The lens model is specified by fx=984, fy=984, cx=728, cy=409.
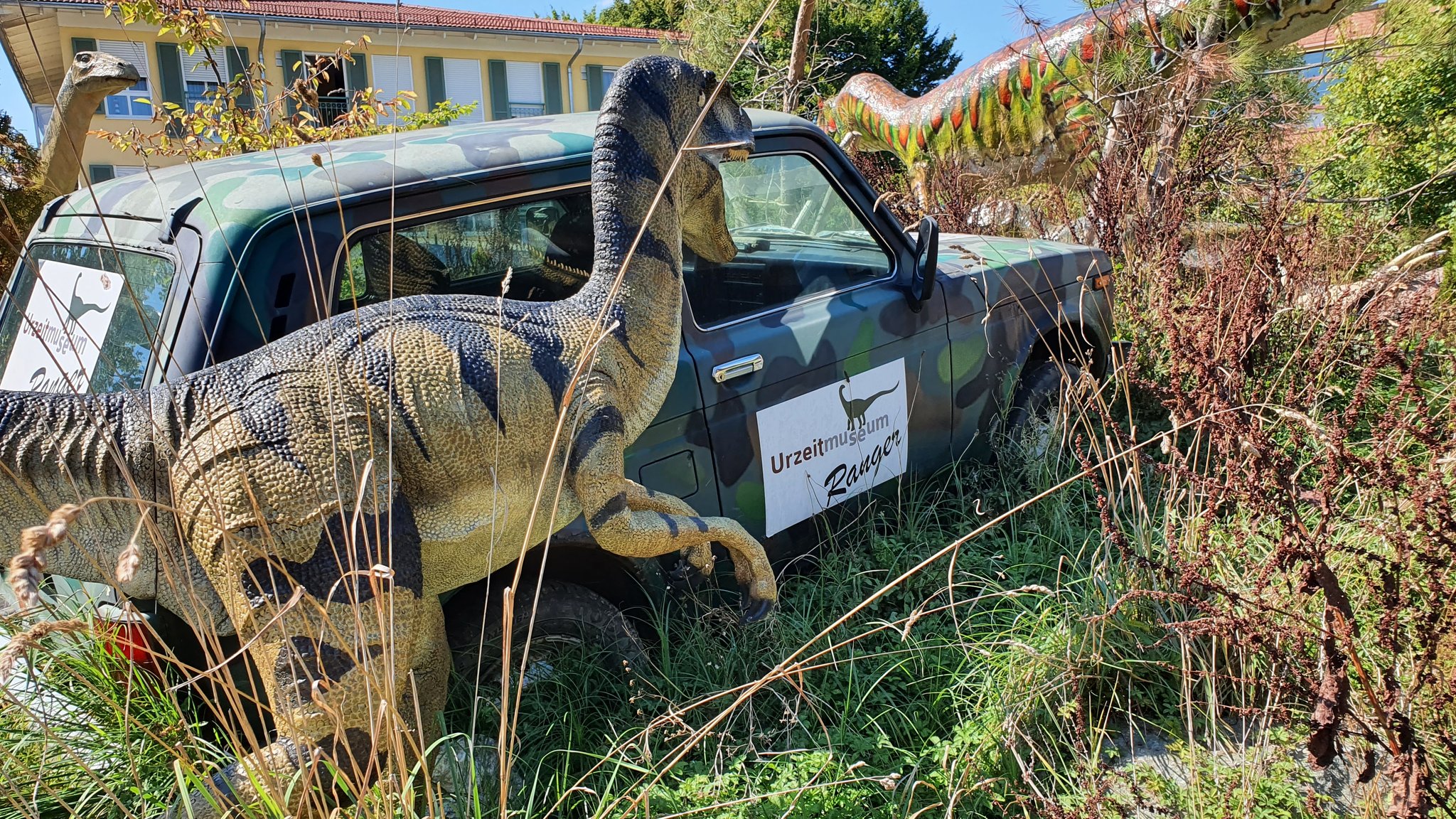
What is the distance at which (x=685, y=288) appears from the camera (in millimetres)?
2746

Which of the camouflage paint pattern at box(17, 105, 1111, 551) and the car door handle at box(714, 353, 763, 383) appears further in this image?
the car door handle at box(714, 353, 763, 383)

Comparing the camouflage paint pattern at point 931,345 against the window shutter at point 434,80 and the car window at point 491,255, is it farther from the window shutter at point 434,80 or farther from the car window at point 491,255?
the window shutter at point 434,80

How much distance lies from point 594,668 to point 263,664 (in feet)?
3.13

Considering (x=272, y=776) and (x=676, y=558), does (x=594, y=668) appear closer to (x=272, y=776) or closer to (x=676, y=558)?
(x=676, y=558)

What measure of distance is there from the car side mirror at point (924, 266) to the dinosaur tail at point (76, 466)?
85.5 inches

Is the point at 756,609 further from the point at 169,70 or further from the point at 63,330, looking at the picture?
the point at 169,70

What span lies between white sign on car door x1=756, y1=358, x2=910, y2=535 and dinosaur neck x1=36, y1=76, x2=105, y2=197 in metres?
1.99

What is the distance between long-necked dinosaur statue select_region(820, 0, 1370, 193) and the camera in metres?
5.67

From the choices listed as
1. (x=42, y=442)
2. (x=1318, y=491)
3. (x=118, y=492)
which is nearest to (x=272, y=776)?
(x=118, y=492)

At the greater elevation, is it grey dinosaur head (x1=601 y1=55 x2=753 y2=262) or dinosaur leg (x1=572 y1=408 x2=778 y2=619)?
grey dinosaur head (x1=601 y1=55 x2=753 y2=262)

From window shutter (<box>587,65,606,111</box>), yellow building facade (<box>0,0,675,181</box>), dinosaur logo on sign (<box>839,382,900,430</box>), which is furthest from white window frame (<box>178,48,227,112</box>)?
window shutter (<box>587,65,606,111</box>)

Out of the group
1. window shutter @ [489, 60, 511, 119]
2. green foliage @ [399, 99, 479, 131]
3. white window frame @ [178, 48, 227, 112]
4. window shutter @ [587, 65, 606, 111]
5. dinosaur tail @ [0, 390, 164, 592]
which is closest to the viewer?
dinosaur tail @ [0, 390, 164, 592]

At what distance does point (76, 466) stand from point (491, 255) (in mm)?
1156

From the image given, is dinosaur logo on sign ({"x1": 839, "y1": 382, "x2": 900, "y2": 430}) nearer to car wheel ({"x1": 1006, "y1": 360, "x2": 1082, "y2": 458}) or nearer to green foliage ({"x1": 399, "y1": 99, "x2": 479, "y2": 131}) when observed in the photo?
car wheel ({"x1": 1006, "y1": 360, "x2": 1082, "y2": 458})
